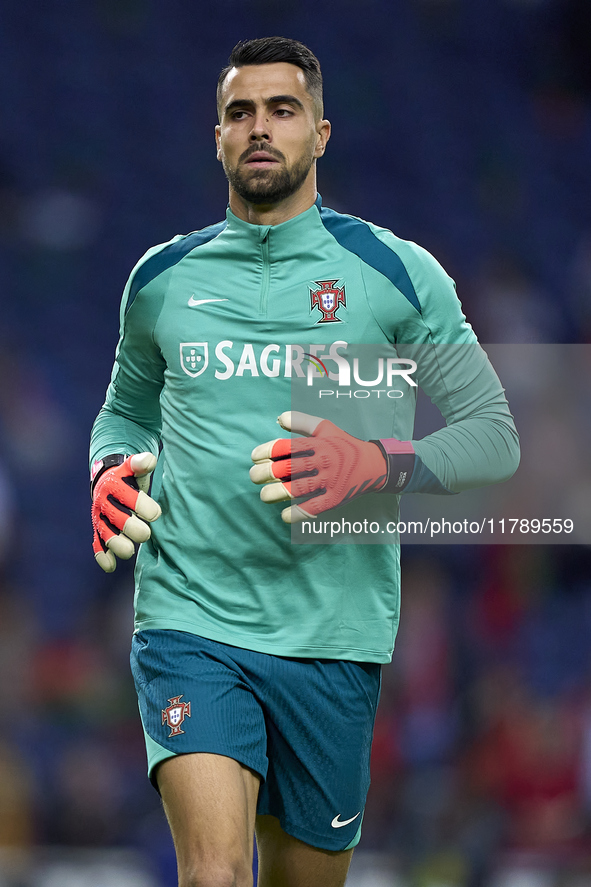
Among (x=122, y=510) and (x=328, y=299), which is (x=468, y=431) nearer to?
(x=328, y=299)

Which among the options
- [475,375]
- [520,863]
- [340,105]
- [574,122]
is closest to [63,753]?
[520,863]

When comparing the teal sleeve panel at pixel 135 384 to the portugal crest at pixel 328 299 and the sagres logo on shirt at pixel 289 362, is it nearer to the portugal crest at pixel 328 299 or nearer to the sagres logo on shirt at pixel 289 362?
the sagres logo on shirt at pixel 289 362

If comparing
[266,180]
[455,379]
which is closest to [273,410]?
[455,379]

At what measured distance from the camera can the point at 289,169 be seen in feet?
8.43

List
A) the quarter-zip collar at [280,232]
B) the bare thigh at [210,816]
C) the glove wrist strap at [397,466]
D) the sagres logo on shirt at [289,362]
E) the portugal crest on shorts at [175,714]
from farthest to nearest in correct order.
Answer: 1. the quarter-zip collar at [280,232]
2. the sagres logo on shirt at [289,362]
3. the glove wrist strap at [397,466]
4. the portugal crest on shorts at [175,714]
5. the bare thigh at [210,816]

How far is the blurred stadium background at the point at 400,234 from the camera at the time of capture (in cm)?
482

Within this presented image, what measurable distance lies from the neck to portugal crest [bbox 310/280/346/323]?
0.72 ft

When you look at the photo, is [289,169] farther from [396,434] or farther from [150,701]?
[150,701]

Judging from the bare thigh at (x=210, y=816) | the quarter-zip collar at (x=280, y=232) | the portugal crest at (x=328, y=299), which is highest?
the quarter-zip collar at (x=280, y=232)

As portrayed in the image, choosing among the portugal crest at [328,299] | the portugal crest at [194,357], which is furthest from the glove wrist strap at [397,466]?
the portugal crest at [194,357]

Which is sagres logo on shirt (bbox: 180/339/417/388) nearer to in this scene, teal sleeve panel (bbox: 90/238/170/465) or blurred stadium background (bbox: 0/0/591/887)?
teal sleeve panel (bbox: 90/238/170/465)

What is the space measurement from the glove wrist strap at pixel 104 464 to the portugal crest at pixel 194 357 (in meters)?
0.29

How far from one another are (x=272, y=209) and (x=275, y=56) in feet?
1.28

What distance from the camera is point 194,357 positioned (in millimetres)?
2508
